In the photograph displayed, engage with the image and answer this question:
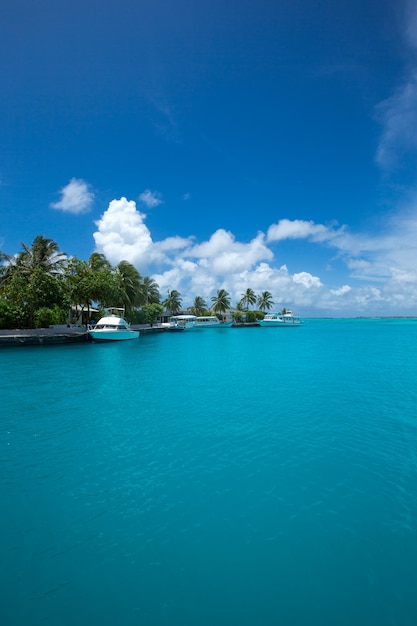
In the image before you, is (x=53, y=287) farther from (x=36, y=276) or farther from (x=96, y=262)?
(x=96, y=262)

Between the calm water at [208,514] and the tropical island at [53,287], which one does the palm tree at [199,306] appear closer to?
the tropical island at [53,287]

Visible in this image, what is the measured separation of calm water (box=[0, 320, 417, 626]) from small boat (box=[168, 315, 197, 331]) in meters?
58.0

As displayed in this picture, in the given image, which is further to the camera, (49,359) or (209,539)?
(49,359)

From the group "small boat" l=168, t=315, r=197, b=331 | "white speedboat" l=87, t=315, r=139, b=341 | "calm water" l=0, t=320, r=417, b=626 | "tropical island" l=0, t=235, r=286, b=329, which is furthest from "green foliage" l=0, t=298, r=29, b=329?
"small boat" l=168, t=315, r=197, b=331

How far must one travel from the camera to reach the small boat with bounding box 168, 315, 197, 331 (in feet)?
230

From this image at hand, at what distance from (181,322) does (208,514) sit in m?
70.9

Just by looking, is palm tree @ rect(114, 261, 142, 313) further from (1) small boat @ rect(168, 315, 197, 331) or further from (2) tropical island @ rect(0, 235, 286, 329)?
(1) small boat @ rect(168, 315, 197, 331)

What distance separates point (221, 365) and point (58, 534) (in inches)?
718

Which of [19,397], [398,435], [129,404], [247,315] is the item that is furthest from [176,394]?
[247,315]

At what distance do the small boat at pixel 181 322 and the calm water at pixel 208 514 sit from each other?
5797cm

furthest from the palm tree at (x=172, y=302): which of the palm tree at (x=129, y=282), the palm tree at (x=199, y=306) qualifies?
the palm tree at (x=129, y=282)

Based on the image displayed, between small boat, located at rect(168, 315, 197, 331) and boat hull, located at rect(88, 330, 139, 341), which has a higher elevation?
small boat, located at rect(168, 315, 197, 331)

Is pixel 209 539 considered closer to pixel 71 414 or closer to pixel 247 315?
pixel 71 414

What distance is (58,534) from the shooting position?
4859 mm
